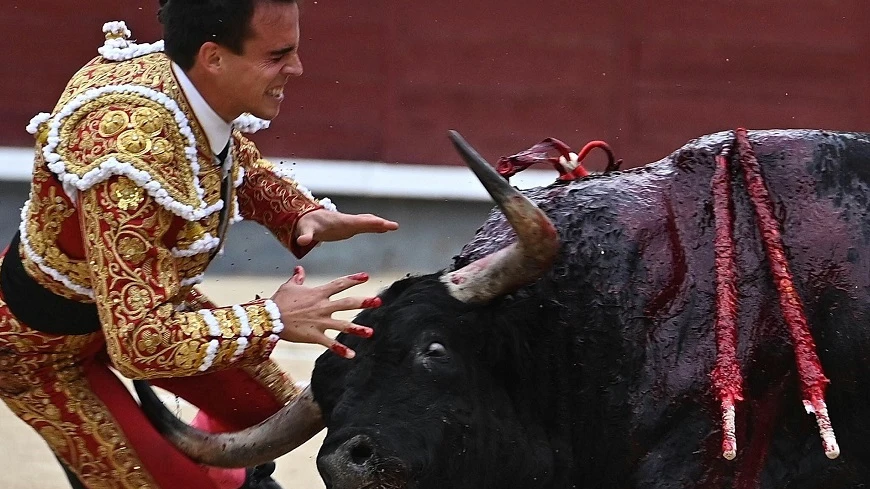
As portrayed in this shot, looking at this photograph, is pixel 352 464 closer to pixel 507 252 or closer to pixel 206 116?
pixel 507 252

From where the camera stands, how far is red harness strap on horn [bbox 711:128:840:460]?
2186mm

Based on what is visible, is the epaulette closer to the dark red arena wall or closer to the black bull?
the black bull

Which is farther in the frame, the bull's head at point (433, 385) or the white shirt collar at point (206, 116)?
the white shirt collar at point (206, 116)

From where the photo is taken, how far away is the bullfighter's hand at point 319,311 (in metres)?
2.18

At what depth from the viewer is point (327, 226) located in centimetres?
267

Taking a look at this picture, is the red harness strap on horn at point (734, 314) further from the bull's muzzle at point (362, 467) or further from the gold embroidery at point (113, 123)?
the gold embroidery at point (113, 123)

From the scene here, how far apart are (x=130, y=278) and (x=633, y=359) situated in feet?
2.67

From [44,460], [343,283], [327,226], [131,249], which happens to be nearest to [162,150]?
[131,249]

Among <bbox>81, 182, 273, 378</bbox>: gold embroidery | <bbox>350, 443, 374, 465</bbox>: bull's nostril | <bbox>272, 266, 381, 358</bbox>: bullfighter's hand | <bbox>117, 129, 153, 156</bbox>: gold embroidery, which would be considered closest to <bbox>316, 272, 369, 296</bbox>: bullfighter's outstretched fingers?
<bbox>272, 266, 381, 358</bbox>: bullfighter's hand

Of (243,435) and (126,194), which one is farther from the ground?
(126,194)

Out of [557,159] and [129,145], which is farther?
[557,159]

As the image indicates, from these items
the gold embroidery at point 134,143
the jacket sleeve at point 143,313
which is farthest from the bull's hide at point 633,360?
the gold embroidery at point 134,143

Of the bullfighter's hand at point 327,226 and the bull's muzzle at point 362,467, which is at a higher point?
the bullfighter's hand at point 327,226

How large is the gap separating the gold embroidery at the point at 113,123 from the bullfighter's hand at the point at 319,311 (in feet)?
1.16
